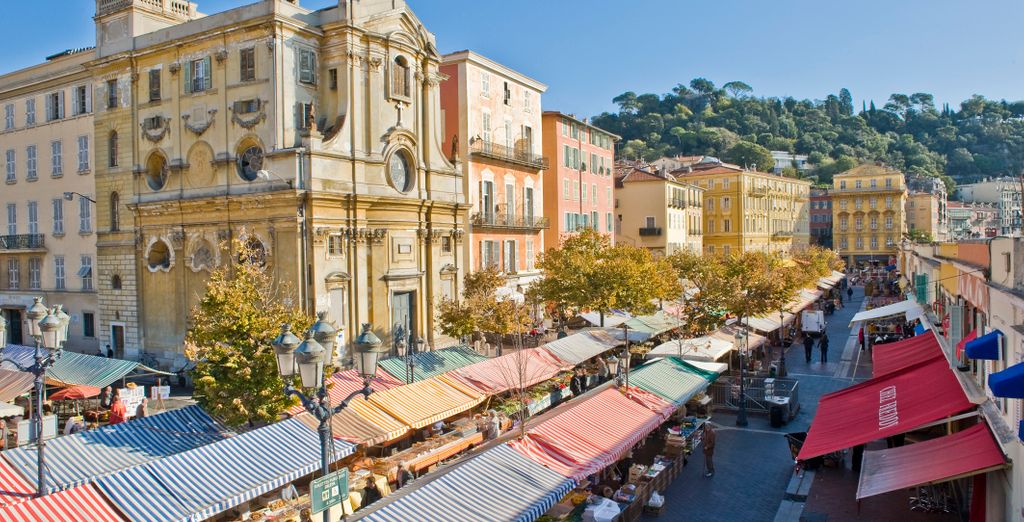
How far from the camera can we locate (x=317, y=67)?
Result: 30.8 meters

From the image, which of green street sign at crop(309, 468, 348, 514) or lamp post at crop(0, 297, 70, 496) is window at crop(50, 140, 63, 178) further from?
green street sign at crop(309, 468, 348, 514)

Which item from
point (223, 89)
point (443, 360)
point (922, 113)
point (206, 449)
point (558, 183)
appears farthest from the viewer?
point (922, 113)

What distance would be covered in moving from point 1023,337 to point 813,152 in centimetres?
14757

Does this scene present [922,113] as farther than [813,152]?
Yes

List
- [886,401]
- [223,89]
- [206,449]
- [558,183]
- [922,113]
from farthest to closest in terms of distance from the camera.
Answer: [922,113]
[558,183]
[223,89]
[886,401]
[206,449]

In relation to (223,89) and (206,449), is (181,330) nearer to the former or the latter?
(223,89)

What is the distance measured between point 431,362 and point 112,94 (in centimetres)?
2063

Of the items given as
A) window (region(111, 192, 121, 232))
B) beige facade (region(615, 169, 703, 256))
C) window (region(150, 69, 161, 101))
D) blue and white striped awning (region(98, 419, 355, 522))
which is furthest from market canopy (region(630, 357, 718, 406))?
beige facade (region(615, 169, 703, 256))

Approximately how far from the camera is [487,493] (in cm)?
1356

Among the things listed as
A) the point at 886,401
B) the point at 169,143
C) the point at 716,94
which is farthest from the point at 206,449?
the point at 716,94

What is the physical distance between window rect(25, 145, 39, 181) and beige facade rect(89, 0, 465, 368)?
599 centimetres

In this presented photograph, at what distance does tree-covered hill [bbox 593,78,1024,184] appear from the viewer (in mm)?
139000

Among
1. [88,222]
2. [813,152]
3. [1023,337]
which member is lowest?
[1023,337]

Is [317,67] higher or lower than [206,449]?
higher
